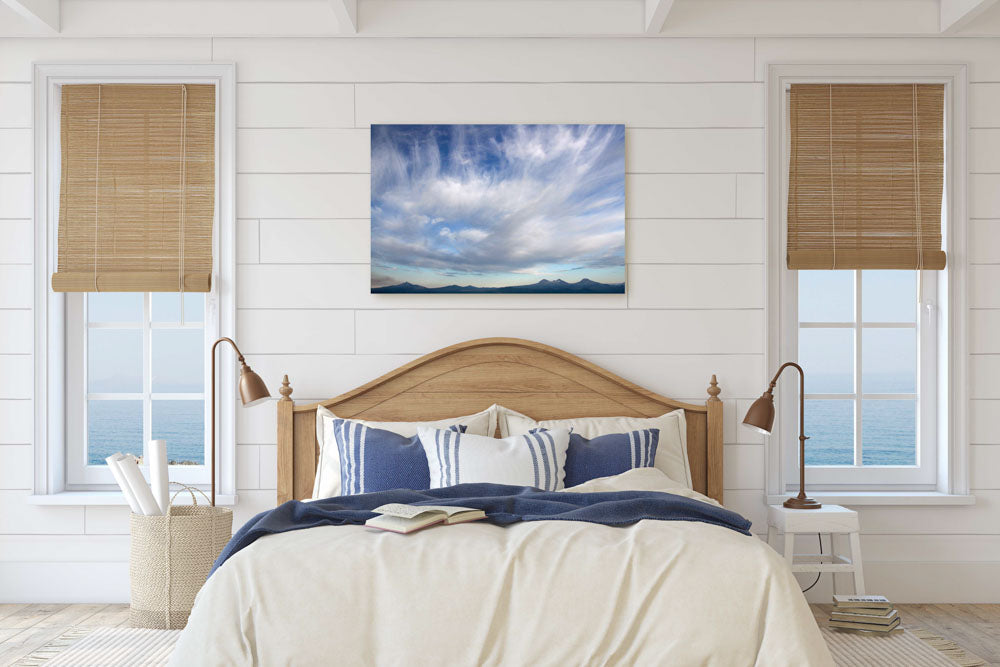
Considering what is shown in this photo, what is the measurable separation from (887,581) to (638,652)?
2.16 meters

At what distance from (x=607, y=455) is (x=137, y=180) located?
2.44m

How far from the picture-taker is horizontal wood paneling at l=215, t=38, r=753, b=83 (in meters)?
3.70

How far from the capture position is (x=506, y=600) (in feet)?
7.01

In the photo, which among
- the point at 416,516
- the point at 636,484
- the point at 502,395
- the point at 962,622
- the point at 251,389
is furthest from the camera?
the point at 502,395

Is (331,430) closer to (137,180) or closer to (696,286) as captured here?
(137,180)

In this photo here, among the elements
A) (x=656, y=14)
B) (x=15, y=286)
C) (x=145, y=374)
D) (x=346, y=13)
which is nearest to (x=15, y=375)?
(x=15, y=286)

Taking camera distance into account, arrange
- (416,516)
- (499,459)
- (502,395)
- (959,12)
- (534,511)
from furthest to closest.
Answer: (502,395)
(959,12)
(499,459)
(534,511)
(416,516)

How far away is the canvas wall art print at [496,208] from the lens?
3684mm

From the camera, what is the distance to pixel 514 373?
11.9ft

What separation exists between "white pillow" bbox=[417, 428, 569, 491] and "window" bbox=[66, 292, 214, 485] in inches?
52.5

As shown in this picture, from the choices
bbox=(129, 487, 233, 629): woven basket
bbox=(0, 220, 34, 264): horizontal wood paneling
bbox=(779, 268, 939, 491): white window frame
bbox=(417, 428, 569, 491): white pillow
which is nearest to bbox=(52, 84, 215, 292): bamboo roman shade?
bbox=(0, 220, 34, 264): horizontal wood paneling

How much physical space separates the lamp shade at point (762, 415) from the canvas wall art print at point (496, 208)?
2.62ft

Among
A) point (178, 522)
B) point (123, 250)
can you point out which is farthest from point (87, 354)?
point (178, 522)

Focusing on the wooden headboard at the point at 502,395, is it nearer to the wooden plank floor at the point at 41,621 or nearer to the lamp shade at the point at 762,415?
the lamp shade at the point at 762,415
